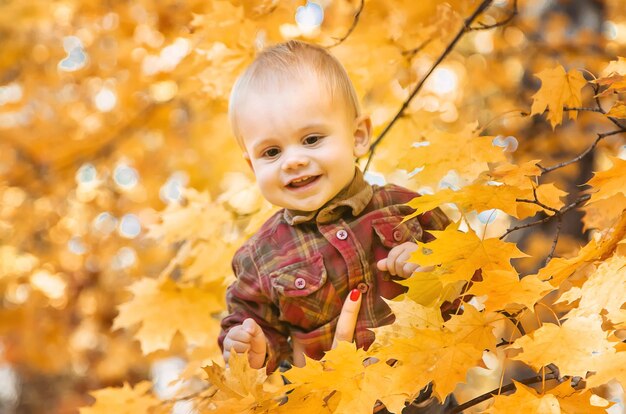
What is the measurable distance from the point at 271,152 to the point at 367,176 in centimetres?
69

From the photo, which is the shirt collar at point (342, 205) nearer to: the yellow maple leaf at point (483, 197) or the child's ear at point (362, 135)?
the child's ear at point (362, 135)

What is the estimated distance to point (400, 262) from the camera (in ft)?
4.95

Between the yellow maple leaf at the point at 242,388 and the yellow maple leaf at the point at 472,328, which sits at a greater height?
the yellow maple leaf at the point at 472,328

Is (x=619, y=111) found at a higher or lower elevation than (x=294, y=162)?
higher

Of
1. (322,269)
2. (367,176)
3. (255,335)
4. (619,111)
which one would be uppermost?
(619,111)

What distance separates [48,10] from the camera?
4.20 m

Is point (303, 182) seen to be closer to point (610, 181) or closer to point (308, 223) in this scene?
point (308, 223)

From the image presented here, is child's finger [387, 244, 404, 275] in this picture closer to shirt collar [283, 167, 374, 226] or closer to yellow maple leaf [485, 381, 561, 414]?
shirt collar [283, 167, 374, 226]

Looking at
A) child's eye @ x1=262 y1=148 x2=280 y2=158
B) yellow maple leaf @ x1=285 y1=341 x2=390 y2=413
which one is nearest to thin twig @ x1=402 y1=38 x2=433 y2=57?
child's eye @ x1=262 y1=148 x2=280 y2=158

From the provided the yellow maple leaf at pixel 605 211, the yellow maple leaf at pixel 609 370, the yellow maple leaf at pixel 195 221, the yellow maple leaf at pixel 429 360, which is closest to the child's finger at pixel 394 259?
the yellow maple leaf at pixel 429 360

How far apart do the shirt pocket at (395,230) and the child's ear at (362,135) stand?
195 millimetres

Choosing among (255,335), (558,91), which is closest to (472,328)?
(255,335)

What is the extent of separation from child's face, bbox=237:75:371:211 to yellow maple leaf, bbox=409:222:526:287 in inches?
12.2

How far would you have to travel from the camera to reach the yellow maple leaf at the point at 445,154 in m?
1.76
